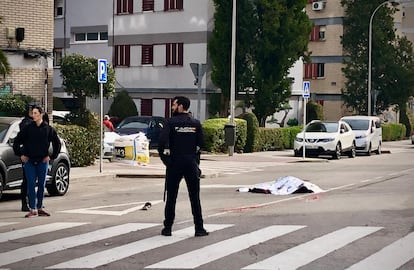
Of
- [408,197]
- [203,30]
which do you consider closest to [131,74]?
[203,30]

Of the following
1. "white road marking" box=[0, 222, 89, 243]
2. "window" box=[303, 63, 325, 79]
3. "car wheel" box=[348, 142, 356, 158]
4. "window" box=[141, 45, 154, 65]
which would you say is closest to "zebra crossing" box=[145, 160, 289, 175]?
"car wheel" box=[348, 142, 356, 158]

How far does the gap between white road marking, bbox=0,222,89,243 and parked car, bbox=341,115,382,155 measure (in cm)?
2432

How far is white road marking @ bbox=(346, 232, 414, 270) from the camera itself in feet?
28.1

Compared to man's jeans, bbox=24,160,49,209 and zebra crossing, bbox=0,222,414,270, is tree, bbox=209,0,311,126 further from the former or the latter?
zebra crossing, bbox=0,222,414,270

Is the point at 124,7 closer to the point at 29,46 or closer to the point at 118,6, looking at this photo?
the point at 118,6

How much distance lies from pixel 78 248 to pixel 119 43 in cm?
3610

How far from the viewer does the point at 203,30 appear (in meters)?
41.1

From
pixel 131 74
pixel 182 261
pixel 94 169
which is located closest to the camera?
pixel 182 261

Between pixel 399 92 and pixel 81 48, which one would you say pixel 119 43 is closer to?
pixel 81 48

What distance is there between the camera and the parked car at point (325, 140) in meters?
31.0

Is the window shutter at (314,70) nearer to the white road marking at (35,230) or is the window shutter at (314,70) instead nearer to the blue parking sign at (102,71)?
the blue parking sign at (102,71)

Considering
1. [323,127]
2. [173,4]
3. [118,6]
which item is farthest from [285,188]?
[118,6]

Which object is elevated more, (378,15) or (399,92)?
(378,15)

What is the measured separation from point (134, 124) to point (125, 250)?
23416 mm
